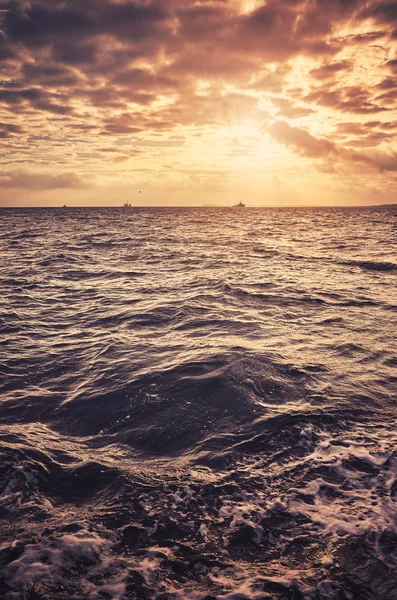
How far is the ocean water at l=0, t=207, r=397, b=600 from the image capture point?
3178 mm

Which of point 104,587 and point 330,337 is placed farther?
point 330,337

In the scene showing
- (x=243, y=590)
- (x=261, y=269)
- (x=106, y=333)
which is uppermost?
(x=261, y=269)

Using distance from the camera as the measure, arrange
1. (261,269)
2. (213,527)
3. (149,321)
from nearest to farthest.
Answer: (213,527) < (149,321) < (261,269)

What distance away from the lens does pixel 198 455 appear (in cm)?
475

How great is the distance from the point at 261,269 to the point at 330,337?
10.5 metres

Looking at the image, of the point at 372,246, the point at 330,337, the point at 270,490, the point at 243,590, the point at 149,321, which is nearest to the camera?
the point at 243,590

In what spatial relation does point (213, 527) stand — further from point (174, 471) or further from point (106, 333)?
point (106, 333)

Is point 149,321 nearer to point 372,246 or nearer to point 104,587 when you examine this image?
point 104,587

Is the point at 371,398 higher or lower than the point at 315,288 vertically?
lower

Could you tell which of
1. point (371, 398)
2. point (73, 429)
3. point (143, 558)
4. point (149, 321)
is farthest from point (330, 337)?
point (143, 558)

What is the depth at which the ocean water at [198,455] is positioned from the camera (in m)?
3.18

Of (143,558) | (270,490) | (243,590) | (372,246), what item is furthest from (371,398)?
(372,246)

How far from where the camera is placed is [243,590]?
3.02 meters

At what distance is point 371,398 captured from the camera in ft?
20.2
